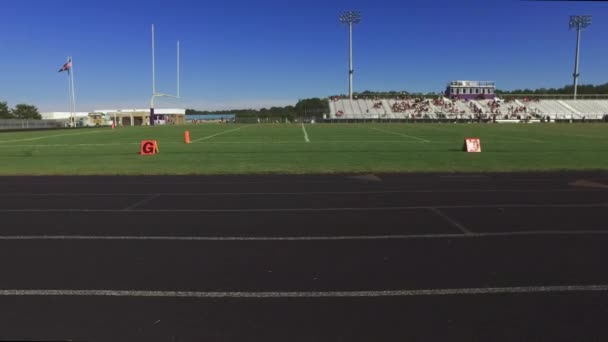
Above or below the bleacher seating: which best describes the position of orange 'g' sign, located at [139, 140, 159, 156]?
below

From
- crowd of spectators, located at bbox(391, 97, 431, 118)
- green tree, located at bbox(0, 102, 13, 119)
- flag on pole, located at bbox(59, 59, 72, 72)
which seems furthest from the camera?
green tree, located at bbox(0, 102, 13, 119)

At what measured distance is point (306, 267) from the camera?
5.03 metres

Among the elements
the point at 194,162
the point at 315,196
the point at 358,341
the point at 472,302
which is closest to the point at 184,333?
the point at 358,341

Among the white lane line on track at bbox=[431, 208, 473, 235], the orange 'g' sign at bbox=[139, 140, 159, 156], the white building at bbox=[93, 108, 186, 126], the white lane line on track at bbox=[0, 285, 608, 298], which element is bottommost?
the white lane line on track at bbox=[0, 285, 608, 298]

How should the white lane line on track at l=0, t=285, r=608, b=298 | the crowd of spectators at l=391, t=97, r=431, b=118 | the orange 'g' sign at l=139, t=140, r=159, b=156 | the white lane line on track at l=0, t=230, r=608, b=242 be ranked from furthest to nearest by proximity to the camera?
the crowd of spectators at l=391, t=97, r=431, b=118
the orange 'g' sign at l=139, t=140, r=159, b=156
the white lane line on track at l=0, t=230, r=608, b=242
the white lane line on track at l=0, t=285, r=608, b=298

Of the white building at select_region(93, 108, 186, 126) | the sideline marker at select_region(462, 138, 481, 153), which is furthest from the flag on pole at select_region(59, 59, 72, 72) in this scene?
the sideline marker at select_region(462, 138, 481, 153)

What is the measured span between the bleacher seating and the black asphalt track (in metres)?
82.0

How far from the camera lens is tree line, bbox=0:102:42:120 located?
10904 cm

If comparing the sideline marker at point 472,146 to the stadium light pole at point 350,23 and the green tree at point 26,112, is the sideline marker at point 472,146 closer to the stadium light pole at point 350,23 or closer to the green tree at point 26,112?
the stadium light pole at point 350,23

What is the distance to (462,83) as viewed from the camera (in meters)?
105

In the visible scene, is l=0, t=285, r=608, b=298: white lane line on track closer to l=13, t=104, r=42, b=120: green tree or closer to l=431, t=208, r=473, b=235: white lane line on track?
l=431, t=208, r=473, b=235: white lane line on track

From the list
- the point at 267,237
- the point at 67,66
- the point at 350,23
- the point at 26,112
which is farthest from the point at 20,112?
the point at 267,237

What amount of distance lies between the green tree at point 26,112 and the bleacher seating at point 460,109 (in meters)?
79.0

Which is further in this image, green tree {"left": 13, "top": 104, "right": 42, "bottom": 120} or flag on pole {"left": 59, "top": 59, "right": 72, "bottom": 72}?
green tree {"left": 13, "top": 104, "right": 42, "bottom": 120}
